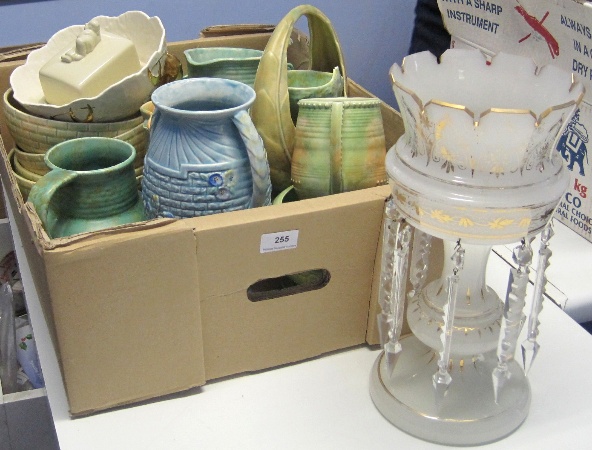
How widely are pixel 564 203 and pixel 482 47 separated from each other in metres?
0.27

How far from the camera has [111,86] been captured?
27.9 inches

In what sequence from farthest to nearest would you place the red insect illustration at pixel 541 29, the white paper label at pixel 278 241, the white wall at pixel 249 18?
1. the white wall at pixel 249 18
2. the red insect illustration at pixel 541 29
3. the white paper label at pixel 278 241

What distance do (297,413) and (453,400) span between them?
144 millimetres

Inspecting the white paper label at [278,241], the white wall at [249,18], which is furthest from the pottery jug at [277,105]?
the white wall at [249,18]

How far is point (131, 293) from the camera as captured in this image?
554 mm

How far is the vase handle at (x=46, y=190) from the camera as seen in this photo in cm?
57

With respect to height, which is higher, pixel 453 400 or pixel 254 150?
pixel 254 150

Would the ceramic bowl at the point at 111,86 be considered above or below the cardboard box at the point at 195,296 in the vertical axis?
above

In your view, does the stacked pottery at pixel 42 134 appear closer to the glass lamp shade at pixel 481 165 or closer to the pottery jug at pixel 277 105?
the pottery jug at pixel 277 105

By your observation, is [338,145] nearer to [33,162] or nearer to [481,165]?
[481,165]

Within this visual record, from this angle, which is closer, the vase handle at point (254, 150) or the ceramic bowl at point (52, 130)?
the vase handle at point (254, 150)

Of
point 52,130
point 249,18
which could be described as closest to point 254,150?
point 52,130

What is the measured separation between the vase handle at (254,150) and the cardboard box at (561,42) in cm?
44

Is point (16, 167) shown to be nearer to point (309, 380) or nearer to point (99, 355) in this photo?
point (99, 355)
